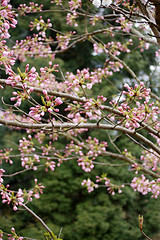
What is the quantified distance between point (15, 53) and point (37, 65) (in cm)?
145

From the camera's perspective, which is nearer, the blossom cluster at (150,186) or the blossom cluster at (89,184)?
the blossom cluster at (150,186)

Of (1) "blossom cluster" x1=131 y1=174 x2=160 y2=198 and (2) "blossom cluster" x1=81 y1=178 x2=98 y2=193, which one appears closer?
(1) "blossom cluster" x1=131 y1=174 x2=160 y2=198

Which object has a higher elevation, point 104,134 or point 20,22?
point 20,22

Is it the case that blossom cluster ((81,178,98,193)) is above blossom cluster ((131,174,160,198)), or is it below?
below

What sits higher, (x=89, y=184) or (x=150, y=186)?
(x=150, y=186)

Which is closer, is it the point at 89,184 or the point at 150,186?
the point at 150,186

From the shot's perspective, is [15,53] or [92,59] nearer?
[15,53]

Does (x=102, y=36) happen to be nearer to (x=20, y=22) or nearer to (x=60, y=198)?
(x=20, y=22)

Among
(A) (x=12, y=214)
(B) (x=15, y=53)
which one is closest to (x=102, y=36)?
(B) (x=15, y=53)

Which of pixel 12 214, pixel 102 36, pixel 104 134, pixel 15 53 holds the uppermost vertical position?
pixel 102 36

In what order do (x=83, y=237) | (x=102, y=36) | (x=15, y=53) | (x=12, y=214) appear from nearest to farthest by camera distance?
1. (x=15, y=53)
2. (x=12, y=214)
3. (x=83, y=237)
4. (x=102, y=36)

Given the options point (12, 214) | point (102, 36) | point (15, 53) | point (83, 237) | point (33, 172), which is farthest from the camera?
point (102, 36)

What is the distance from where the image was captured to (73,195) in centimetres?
466

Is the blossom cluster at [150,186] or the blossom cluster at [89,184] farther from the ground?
the blossom cluster at [150,186]
